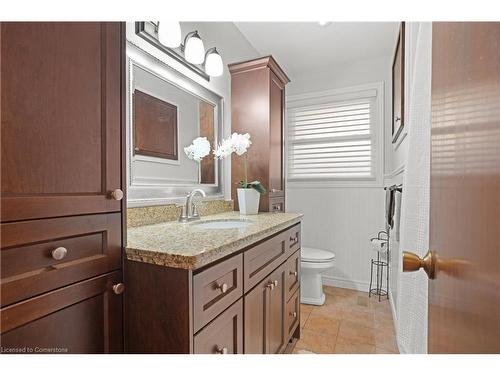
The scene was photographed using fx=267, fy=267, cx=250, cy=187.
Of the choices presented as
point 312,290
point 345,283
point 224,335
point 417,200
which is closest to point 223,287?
point 224,335

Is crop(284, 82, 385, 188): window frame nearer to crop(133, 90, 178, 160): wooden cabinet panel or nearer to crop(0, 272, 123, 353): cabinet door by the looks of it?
crop(133, 90, 178, 160): wooden cabinet panel

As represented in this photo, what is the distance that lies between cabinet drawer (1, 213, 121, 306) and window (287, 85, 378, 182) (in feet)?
8.09

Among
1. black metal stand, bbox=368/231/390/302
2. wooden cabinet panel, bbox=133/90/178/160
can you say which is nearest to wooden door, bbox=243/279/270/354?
wooden cabinet panel, bbox=133/90/178/160

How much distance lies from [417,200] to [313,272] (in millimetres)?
1417

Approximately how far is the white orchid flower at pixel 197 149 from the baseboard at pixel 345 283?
1.98 meters

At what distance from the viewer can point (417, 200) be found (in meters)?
1.16

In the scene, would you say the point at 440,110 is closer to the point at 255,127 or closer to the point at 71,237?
the point at 71,237

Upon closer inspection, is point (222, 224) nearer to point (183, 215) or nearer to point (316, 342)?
point (183, 215)

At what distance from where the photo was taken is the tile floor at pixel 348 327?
1.79 metres

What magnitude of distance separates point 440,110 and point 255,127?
5.45ft

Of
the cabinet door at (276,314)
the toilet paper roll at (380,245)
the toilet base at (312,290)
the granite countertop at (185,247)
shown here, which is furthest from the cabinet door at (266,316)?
the toilet paper roll at (380,245)

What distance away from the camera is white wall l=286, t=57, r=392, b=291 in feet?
8.81

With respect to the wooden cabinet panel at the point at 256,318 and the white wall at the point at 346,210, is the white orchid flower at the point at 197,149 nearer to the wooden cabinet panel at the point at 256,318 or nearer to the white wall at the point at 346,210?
the wooden cabinet panel at the point at 256,318
